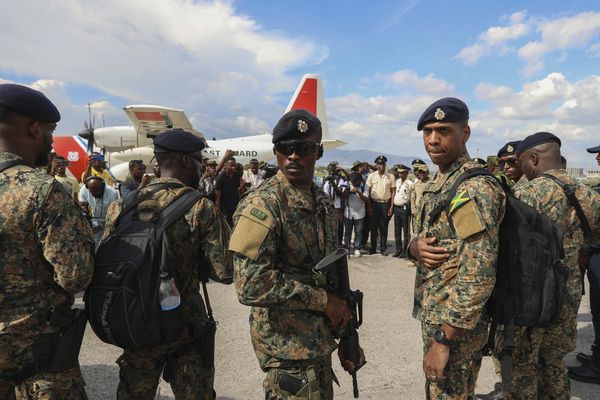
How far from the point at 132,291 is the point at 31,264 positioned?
0.42 m

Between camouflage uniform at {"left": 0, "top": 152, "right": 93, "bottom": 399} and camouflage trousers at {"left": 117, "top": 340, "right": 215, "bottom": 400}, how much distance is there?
32 cm

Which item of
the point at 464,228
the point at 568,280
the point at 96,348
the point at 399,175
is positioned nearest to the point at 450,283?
the point at 464,228

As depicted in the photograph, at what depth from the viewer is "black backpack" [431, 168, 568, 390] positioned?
72.7 inches

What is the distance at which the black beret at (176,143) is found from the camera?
6.67 ft

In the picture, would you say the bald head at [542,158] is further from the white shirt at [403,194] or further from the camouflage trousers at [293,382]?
the white shirt at [403,194]

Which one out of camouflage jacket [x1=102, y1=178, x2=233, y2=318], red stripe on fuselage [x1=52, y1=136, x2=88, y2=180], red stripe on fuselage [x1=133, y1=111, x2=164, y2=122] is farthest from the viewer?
red stripe on fuselage [x1=52, y1=136, x2=88, y2=180]

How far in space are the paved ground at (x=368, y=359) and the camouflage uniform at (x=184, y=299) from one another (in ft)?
3.53

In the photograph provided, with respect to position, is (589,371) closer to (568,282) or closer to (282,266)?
(568,282)

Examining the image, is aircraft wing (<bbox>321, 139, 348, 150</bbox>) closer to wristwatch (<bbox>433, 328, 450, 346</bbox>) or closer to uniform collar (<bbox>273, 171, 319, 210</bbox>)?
uniform collar (<bbox>273, 171, 319, 210</bbox>)

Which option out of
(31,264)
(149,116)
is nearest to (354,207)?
(31,264)

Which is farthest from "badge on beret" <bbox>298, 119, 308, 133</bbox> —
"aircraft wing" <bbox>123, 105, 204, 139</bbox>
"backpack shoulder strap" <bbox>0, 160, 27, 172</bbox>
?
"aircraft wing" <bbox>123, 105, 204, 139</bbox>

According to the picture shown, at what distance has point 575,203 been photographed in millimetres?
2609

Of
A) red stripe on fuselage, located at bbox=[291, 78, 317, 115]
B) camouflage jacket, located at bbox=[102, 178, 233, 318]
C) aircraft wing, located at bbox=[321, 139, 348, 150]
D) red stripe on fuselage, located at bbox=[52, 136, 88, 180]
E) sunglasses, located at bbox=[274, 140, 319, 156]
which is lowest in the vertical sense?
camouflage jacket, located at bbox=[102, 178, 233, 318]

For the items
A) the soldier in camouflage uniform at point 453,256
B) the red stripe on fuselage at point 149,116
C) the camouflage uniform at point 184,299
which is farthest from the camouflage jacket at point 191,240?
the red stripe on fuselage at point 149,116
